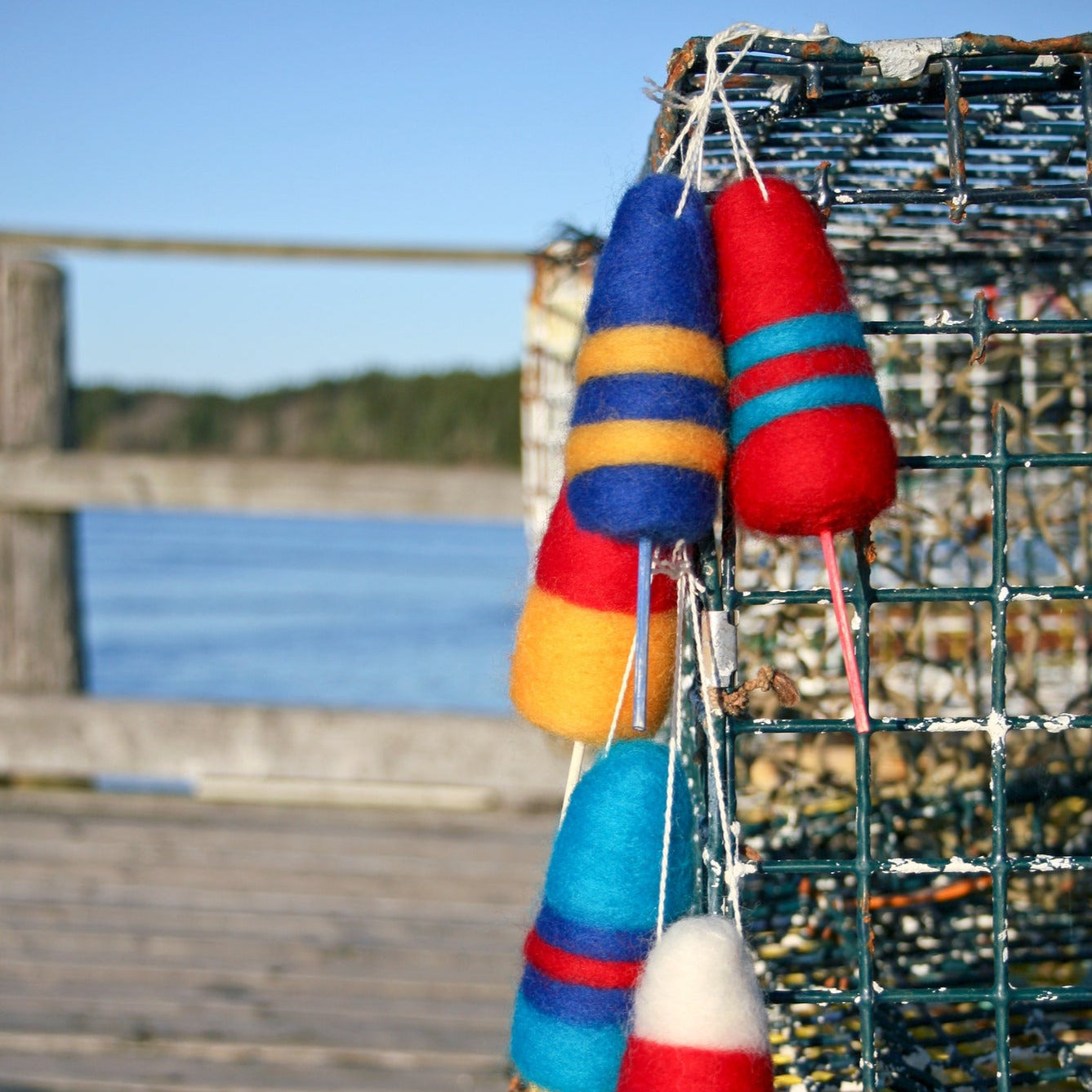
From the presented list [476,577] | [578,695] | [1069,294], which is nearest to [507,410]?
[476,577]

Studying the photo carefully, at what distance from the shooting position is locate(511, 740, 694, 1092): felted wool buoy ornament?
A: 98 centimetres

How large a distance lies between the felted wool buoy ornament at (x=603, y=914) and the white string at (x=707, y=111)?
43cm

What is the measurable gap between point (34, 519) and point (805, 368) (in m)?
2.65

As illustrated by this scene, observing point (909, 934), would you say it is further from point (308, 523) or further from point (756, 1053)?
point (308, 523)

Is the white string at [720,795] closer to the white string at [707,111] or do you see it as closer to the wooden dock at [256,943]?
the white string at [707,111]

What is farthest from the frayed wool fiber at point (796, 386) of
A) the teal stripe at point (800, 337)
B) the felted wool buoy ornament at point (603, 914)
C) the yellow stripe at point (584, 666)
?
the felted wool buoy ornament at point (603, 914)

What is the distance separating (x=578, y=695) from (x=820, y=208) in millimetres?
425

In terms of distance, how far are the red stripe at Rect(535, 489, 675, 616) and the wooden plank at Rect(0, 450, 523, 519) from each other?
82.8 inches

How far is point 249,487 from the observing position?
3172 millimetres

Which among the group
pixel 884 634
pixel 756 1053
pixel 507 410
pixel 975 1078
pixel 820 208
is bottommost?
pixel 975 1078

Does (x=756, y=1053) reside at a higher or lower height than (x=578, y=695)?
lower

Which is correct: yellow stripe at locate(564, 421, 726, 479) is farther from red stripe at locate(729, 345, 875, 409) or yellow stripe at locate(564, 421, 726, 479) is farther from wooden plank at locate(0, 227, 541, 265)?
wooden plank at locate(0, 227, 541, 265)

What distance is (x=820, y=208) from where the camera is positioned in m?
1.05

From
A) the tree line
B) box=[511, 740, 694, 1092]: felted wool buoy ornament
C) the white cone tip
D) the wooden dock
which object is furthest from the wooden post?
the tree line
